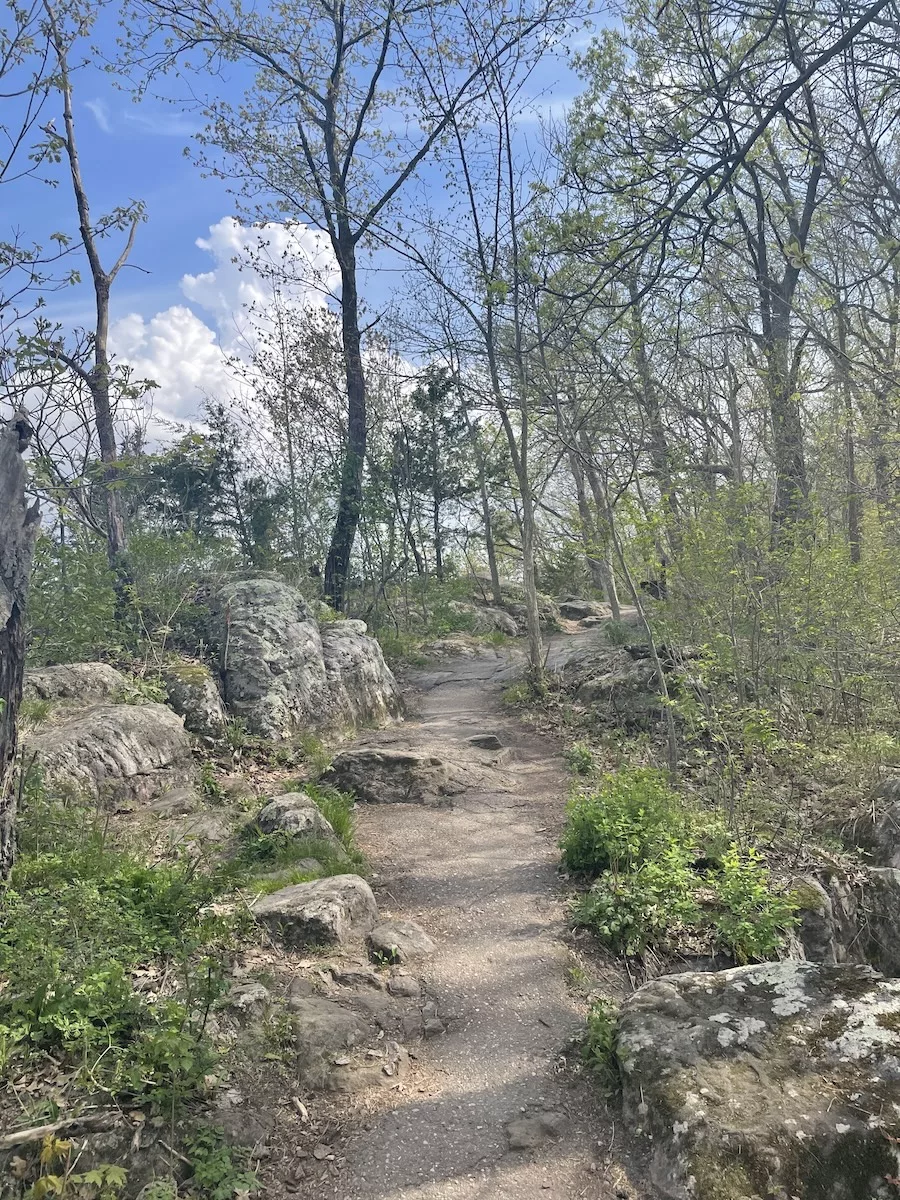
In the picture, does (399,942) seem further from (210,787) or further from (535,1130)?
(210,787)

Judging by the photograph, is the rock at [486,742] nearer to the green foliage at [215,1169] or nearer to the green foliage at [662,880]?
the green foliage at [662,880]

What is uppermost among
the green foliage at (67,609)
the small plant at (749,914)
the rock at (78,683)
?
the green foliage at (67,609)

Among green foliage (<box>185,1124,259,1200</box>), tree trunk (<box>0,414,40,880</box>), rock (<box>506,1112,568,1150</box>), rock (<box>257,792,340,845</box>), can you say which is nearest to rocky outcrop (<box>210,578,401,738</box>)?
rock (<box>257,792,340,845</box>)

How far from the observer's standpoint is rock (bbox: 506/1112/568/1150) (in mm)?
2986

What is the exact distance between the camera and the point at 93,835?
4.63 m

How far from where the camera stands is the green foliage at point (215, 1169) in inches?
104

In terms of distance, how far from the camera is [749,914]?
4.21m

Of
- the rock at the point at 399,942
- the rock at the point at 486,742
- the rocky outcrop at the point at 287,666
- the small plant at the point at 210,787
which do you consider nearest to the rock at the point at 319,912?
the rock at the point at 399,942

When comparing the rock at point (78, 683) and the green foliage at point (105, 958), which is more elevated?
the rock at point (78, 683)

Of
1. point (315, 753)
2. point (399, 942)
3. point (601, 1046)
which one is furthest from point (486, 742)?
point (601, 1046)

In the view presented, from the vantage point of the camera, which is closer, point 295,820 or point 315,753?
point 295,820

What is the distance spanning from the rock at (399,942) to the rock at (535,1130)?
1361 millimetres

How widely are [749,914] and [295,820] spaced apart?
126 inches

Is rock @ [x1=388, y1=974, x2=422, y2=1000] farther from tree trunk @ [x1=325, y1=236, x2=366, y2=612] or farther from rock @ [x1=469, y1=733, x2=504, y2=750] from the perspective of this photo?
tree trunk @ [x1=325, y1=236, x2=366, y2=612]
